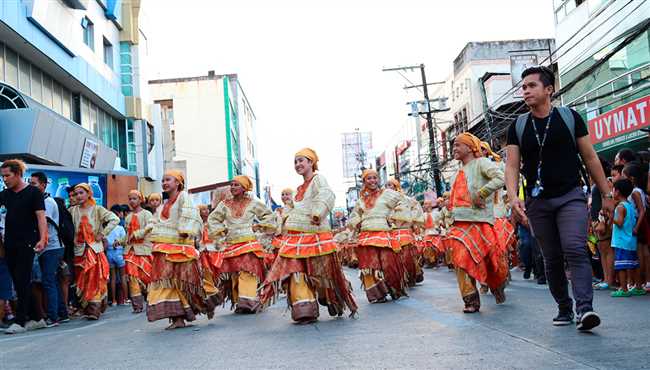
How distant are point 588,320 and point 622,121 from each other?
1549 cm

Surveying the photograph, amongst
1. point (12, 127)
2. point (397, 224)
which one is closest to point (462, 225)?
point (397, 224)

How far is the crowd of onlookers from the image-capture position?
8.76 m

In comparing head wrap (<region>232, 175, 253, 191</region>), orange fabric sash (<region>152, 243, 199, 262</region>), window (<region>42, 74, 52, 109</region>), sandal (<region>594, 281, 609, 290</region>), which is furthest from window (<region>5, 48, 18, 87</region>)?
sandal (<region>594, 281, 609, 290</region>)

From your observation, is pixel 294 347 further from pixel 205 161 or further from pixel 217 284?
pixel 205 161

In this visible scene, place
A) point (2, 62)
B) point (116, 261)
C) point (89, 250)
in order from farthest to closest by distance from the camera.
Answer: point (2, 62)
point (116, 261)
point (89, 250)

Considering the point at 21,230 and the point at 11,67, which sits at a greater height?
the point at 11,67

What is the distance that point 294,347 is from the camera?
5699mm

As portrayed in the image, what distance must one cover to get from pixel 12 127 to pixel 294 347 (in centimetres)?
1360

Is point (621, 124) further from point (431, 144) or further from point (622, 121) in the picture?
point (431, 144)

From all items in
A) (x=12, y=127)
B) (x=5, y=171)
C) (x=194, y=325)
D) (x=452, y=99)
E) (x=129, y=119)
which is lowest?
(x=194, y=325)

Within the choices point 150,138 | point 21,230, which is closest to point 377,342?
point 21,230

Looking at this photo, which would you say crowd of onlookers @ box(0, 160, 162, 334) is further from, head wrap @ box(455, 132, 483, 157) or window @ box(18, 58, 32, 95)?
window @ box(18, 58, 32, 95)

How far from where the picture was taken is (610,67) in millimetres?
22469

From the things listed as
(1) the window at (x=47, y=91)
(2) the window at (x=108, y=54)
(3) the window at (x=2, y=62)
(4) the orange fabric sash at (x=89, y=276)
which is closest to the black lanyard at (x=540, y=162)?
(4) the orange fabric sash at (x=89, y=276)
